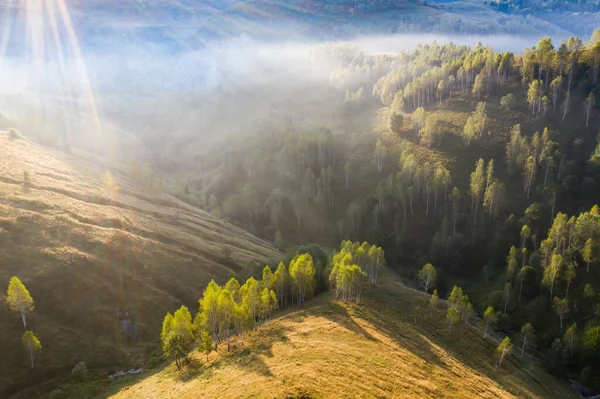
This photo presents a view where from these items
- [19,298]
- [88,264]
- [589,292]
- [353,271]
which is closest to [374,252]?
[353,271]

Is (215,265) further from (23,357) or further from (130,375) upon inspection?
(23,357)

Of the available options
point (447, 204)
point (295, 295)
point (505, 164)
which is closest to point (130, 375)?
point (295, 295)

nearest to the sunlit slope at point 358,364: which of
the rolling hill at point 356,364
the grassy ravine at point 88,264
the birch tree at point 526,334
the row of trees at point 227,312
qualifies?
the rolling hill at point 356,364

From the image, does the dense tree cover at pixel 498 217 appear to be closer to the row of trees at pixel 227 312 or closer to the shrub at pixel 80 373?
the row of trees at pixel 227 312

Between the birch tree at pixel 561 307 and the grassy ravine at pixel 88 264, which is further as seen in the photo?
the birch tree at pixel 561 307

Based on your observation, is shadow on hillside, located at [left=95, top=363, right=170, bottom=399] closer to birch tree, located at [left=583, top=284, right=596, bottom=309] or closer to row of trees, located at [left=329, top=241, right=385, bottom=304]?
row of trees, located at [left=329, top=241, right=385, bottom=304]

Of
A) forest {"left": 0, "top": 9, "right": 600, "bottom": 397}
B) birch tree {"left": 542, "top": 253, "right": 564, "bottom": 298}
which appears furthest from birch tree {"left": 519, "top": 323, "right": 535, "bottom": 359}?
birch tree {"left": 542, "top": 253, "right": 564, "bottom": 298}

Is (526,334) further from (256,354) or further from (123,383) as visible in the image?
(123,383)
